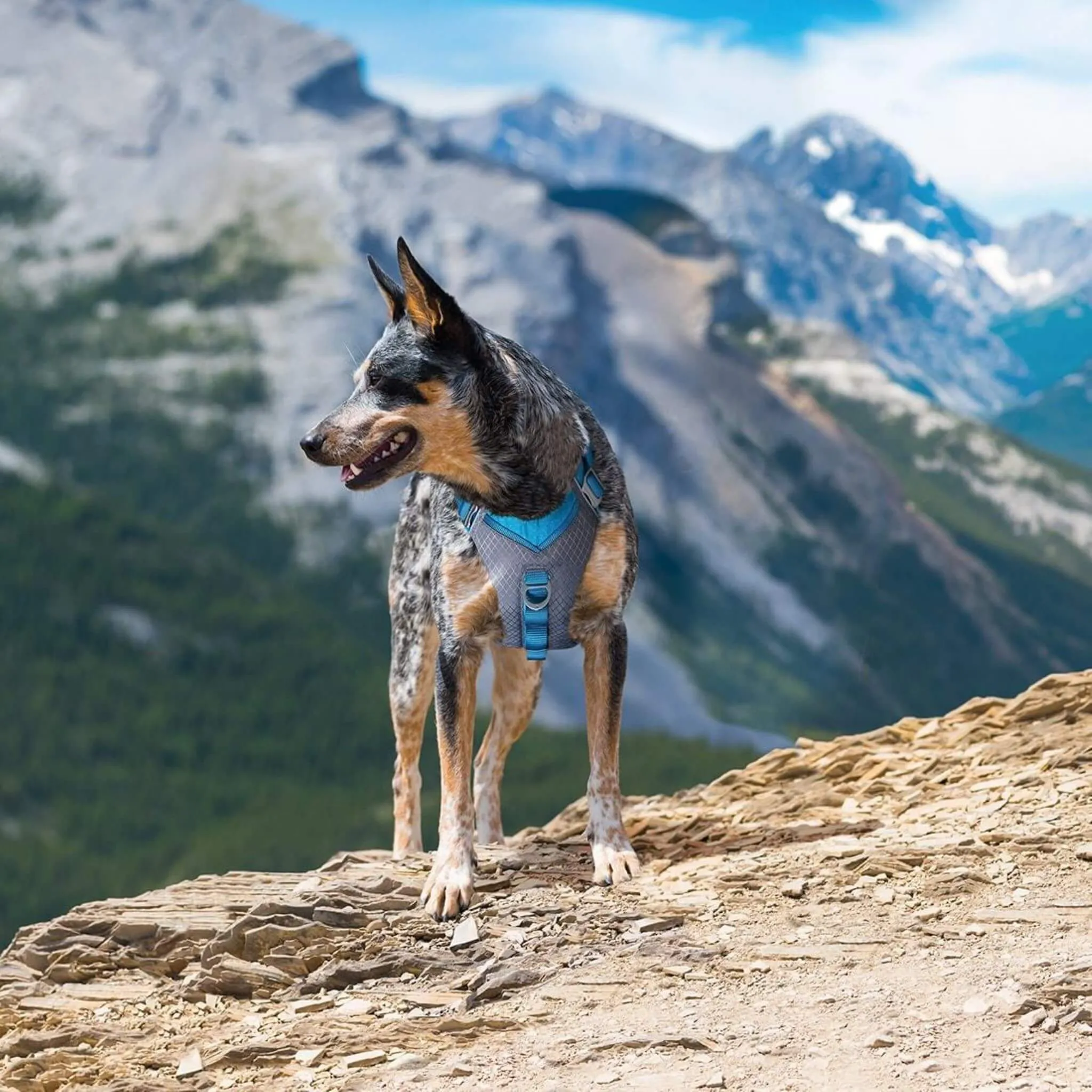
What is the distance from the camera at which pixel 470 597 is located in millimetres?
10320

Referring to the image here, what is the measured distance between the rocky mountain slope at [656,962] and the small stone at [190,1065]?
2 centimetres

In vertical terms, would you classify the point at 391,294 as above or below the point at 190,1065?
above

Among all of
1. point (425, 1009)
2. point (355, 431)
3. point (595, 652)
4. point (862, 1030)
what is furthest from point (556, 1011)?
point (355, 431)

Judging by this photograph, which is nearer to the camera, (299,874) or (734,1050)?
(734,1050)

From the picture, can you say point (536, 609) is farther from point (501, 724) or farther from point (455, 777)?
point (501, 724)

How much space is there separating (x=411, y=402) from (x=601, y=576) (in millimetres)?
1803

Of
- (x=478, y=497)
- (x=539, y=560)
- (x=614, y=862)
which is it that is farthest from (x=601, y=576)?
(x=614, y=862)

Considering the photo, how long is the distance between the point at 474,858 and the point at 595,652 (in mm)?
1649

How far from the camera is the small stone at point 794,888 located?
10.0m

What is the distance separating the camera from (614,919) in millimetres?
9906

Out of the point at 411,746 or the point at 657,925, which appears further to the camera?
the point at 411,746

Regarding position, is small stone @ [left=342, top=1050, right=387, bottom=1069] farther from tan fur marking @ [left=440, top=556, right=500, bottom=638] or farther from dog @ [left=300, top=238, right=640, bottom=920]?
tan fur marking @ [left=440, top=556, right=500, bottom=638]

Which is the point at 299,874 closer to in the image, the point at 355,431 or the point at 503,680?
the point at 503,680

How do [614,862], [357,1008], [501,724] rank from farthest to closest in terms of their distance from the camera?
[501,724]
[614,862]
[357,1008]
